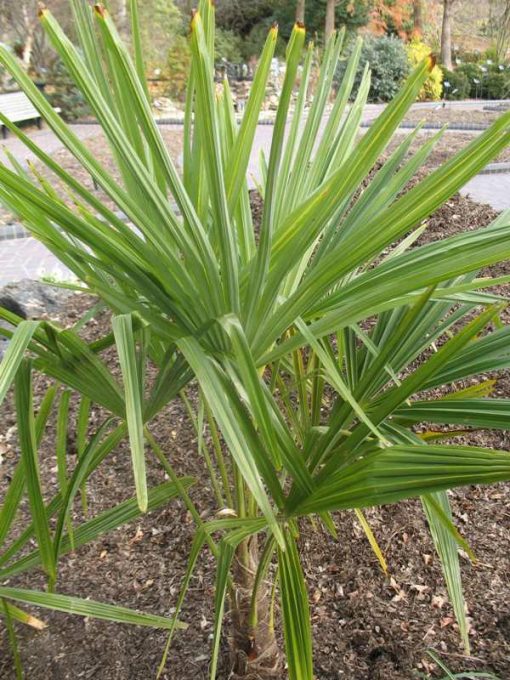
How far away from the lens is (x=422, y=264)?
1114 mm

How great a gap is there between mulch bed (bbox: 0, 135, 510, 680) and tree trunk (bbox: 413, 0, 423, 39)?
21382mm

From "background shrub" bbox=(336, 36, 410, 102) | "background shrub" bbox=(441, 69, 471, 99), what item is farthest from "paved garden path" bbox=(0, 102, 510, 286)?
"background shrub" bbox=(441, 69, 471, 99)

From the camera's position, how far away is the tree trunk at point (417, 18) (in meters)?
20.9

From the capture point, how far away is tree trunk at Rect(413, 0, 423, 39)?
68.5ft

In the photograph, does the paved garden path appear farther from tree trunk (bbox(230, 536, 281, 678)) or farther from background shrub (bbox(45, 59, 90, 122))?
background shrub (bbox(45, 59, 90, 122))

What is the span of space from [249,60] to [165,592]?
2018 centimetres

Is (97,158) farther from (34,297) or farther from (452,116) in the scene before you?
(452,116)

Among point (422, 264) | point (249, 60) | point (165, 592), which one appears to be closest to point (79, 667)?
point (165, 592)

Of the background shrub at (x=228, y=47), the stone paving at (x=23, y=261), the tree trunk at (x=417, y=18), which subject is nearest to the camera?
Answer: the stone paving at (x=23, y=261)

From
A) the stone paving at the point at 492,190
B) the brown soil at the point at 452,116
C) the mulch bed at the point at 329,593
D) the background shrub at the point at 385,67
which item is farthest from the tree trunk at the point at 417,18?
the mulch bed at the point at 329,593

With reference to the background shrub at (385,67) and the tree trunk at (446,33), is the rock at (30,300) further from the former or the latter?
the tree trunk at (446,33)

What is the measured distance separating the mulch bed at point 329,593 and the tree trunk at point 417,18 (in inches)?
842

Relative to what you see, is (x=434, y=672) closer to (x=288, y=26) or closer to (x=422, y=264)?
(x=422, y=264)

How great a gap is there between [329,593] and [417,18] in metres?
22.7
